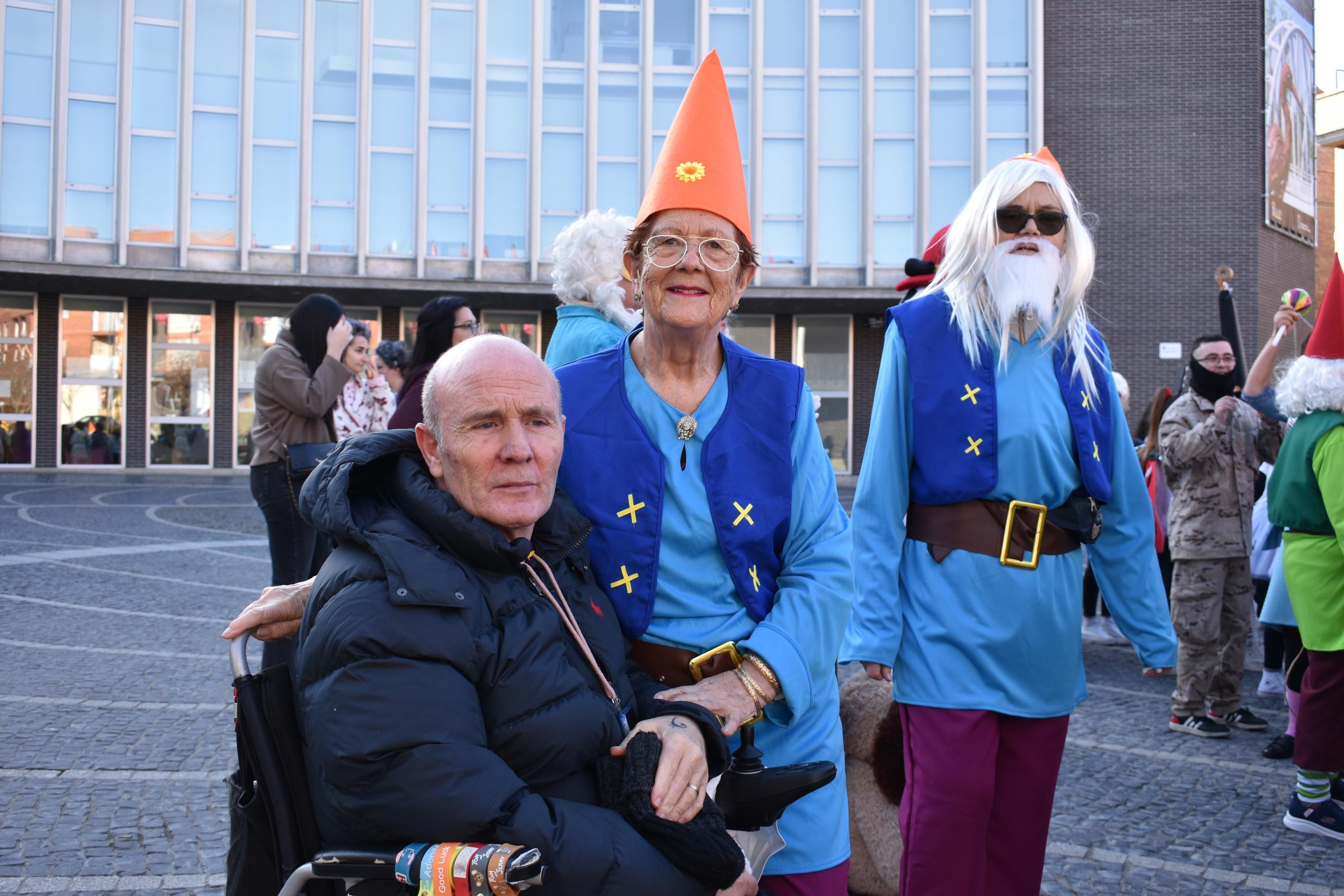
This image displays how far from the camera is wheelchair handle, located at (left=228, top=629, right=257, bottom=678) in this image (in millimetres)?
2014

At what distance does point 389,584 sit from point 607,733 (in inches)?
18.3

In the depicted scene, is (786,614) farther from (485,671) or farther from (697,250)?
(697,250)

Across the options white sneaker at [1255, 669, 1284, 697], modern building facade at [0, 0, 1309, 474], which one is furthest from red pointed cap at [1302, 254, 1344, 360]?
modern building facade at [0, 0, 1309, 474]

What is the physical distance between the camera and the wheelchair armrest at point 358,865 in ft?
5.69

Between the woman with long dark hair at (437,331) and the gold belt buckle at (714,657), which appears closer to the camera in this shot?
the gold belt buckle at (714,657)

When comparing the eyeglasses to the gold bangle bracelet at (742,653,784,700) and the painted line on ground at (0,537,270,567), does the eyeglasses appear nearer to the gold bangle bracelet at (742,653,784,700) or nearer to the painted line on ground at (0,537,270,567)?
the gold bangle bracelet at (742,653,784,700)

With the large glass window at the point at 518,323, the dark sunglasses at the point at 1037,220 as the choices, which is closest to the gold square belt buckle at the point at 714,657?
the dark sunglasses at the point at 1037,220

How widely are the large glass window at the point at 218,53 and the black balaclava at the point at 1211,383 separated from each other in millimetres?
22573

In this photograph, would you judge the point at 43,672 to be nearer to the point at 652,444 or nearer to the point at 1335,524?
the point at 652,444

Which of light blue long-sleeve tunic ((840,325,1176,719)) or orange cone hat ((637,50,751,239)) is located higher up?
orange cone hat ((637,50,751,239))

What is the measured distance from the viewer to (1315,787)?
13.9 feet

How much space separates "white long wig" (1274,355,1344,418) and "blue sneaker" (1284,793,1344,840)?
60.4 inches

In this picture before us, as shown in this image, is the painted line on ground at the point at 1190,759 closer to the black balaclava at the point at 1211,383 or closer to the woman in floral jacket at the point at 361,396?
the black balaclava at the point at 1211,383

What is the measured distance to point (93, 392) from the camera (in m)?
24.5
